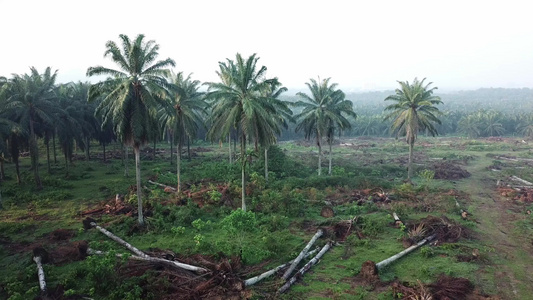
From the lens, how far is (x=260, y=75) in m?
20.2

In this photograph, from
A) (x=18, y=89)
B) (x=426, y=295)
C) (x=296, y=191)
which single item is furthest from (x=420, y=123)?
(x=18, y=89)

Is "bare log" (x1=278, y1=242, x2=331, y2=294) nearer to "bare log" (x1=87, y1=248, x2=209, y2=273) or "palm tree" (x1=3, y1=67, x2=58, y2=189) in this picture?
"bare log" (x1=87, y1=248, x2=209, y2=273)

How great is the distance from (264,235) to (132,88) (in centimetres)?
1071

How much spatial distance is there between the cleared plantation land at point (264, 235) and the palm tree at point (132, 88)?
5589mm

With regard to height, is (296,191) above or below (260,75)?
below

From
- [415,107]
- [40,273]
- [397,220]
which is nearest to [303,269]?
[397,220]

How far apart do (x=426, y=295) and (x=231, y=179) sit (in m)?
19.2

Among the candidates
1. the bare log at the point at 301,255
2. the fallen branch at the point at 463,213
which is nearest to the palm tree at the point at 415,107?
the fallen branch at the point at 463,213

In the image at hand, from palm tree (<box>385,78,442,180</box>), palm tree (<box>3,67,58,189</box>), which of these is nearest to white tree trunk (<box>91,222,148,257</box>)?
palm tree (<box>3,67,58,189</box>)

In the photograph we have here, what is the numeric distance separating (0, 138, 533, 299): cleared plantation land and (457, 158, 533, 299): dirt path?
7cm

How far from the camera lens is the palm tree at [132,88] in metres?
17.0

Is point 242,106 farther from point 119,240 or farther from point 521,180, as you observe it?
point 521,180

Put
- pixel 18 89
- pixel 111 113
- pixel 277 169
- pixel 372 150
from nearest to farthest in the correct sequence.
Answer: pixel 111 113 → pixel 18 89 → pixel 277 169 → pixel 372 150

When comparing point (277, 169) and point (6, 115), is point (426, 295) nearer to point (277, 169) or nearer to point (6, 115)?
point (277, 169)
